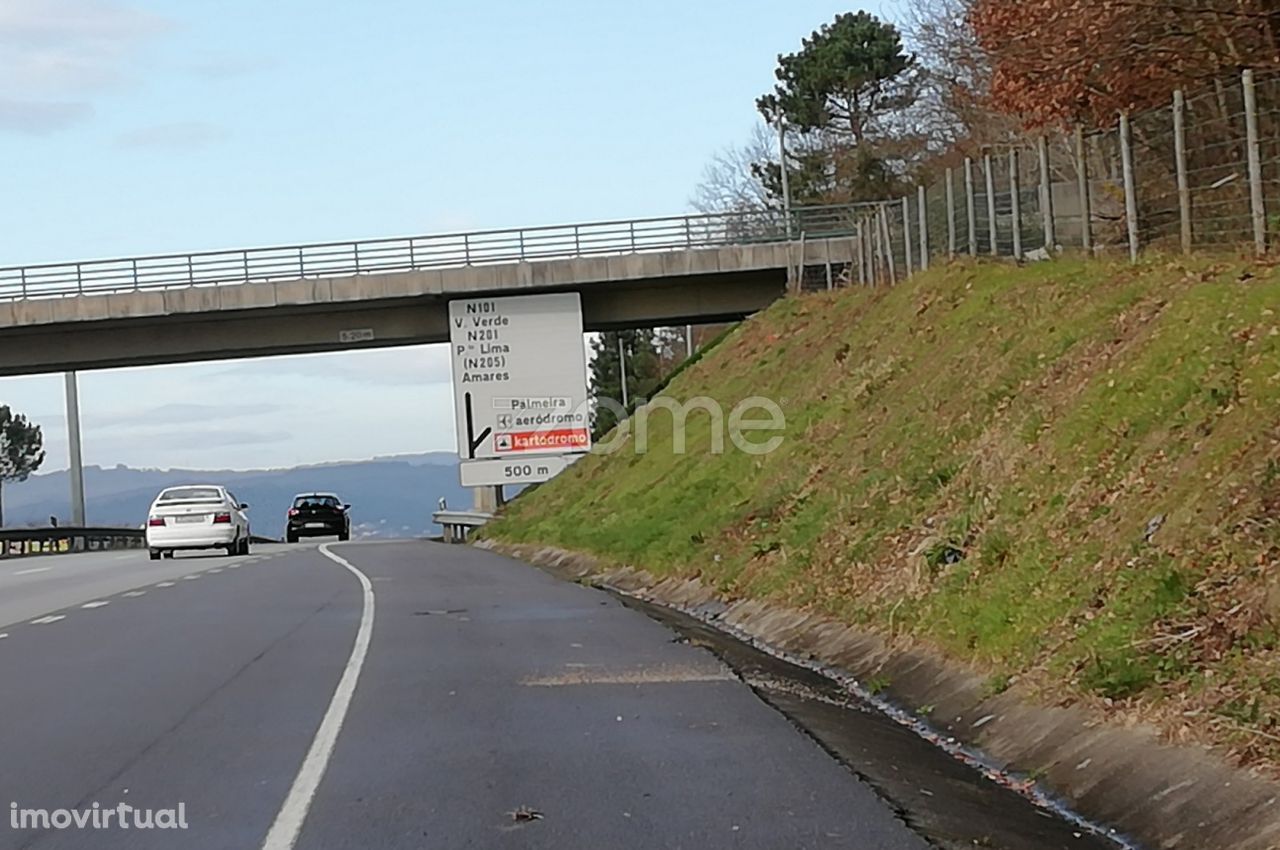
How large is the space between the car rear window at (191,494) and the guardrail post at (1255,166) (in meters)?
27.0

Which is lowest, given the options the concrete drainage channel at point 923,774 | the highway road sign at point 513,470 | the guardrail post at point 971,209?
the concrete drainage channel at point 923,774

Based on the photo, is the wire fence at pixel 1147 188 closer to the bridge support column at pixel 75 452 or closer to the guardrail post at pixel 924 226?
the guardrail post at pixel 924 226

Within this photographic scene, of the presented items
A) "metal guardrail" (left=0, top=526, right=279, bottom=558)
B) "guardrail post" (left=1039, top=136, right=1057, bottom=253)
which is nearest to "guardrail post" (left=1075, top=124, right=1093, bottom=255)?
"guardrail post" (left=1039, top=136, right=1057, bottom=253)

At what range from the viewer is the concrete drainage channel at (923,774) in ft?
26.2

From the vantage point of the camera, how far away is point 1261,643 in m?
9.04

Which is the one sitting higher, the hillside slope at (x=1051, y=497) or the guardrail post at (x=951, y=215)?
the guardrail post at (x=951, y=215)

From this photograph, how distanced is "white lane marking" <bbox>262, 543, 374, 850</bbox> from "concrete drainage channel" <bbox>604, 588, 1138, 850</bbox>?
2.72m

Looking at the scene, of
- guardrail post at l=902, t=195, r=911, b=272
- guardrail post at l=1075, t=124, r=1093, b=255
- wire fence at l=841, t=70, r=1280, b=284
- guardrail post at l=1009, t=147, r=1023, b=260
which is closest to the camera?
wire fence at l=841, t=70, r=1280, b=284

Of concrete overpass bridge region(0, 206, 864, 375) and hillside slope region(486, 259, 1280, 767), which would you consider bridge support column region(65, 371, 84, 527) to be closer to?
concrete overpass bridge region(0, 206, 864, 375)

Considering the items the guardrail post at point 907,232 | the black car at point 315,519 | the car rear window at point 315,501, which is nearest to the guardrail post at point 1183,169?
the guardrail post at point 907,232

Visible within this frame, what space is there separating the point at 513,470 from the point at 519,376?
2.72m

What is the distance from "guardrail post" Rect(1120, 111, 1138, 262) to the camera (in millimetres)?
21234

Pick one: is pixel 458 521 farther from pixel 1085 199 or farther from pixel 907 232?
pixel 1085 199

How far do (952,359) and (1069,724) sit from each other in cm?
1422
